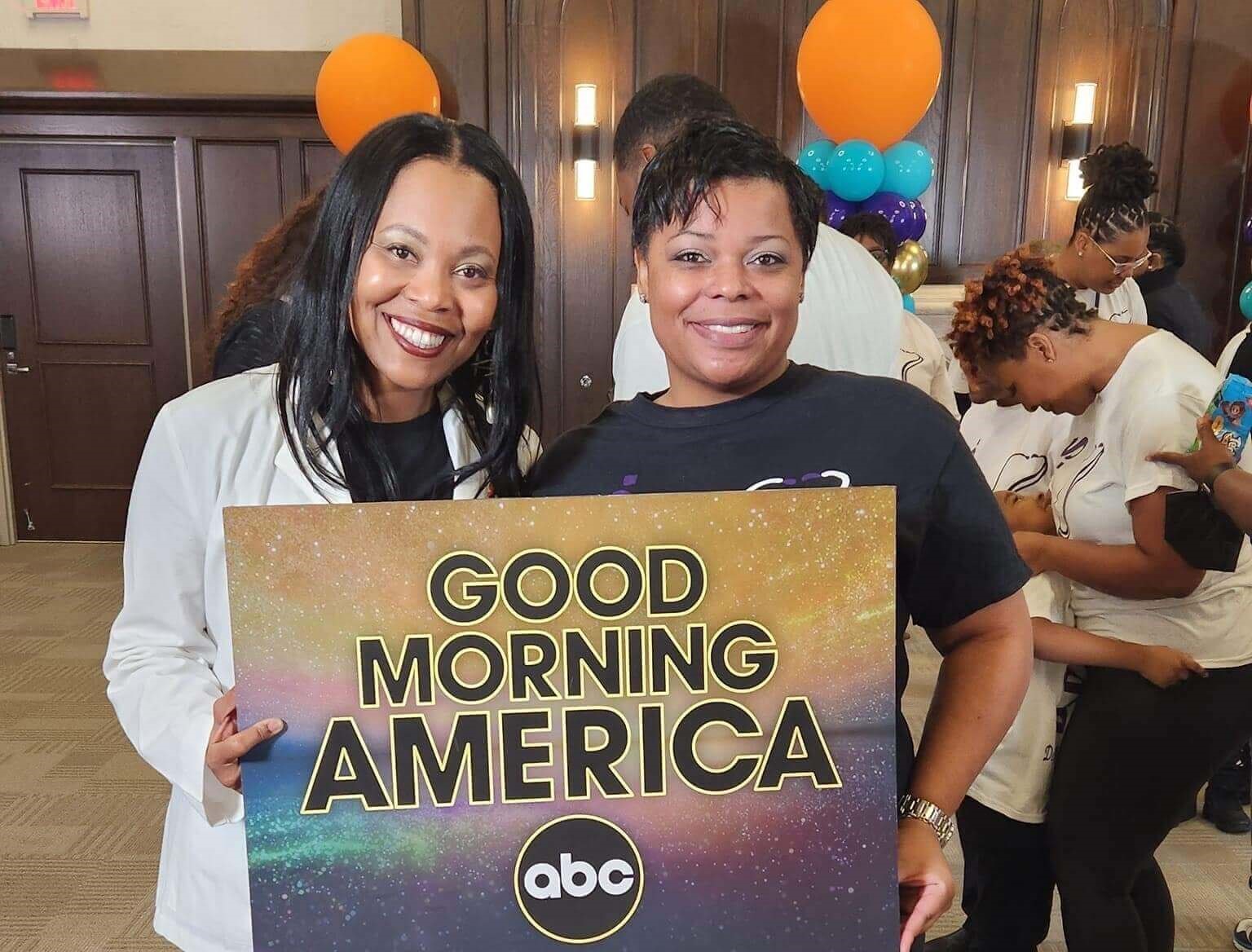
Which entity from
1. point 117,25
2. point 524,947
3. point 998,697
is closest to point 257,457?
point 524,947

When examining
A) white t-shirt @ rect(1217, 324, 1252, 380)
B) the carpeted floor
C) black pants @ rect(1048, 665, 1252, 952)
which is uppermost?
white t-shirt @ rect(1217, 324, 1252, 380)

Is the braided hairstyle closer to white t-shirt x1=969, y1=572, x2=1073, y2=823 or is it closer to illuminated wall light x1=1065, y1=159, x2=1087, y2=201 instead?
white t-shirt x1=969, y1=572, x2=1073, y2=823

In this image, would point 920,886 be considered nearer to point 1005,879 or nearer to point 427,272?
point 427,272

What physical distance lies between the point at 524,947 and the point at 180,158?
5.65 meters

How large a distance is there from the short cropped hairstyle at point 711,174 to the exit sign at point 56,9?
19.2 ft

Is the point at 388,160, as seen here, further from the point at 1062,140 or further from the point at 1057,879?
the point at 1062,140

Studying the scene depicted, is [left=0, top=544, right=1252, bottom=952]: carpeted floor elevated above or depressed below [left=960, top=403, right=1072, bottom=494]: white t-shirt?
below

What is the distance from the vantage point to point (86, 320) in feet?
18.8

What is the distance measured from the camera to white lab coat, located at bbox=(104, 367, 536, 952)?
0.99 metres

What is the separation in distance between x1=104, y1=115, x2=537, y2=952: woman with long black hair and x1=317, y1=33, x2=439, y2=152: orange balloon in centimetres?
366

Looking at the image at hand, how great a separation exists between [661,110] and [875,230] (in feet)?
6.41

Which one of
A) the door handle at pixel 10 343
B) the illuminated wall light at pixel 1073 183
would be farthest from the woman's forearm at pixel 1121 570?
the door handle at pixel 10 343

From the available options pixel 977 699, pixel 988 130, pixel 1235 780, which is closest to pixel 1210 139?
pixel 988 130

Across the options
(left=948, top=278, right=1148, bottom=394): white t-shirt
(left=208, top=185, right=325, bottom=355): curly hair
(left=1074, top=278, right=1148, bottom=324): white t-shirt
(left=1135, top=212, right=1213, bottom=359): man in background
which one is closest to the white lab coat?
(left=208, top=185, right=325, bottom=355): curly hair
